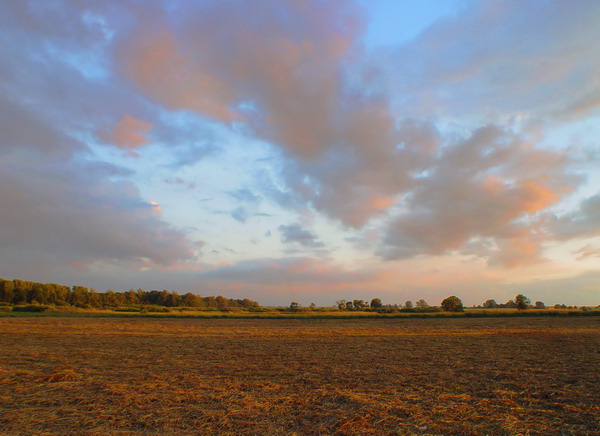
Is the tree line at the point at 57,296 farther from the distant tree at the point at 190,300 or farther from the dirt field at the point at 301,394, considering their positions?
the dirt field at the point at 301,394

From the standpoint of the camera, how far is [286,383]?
11.2m

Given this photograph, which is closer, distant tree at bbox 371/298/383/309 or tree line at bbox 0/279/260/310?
tree line at bbox 0/279/260/310

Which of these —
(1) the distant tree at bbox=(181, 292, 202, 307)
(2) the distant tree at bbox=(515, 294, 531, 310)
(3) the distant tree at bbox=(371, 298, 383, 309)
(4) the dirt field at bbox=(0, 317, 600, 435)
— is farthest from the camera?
(1) the distant tree at bbox=(181, 292, 202, 307)

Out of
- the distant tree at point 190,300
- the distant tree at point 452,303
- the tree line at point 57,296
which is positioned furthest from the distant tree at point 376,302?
the distant tree at point 190,300

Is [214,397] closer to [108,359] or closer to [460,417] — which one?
[460,417]

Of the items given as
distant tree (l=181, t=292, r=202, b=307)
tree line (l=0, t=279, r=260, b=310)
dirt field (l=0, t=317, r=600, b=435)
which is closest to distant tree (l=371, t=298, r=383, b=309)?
tree line (l=0, t=279, r=260, b=310)

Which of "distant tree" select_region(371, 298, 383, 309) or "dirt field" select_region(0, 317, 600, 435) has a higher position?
"dirt field" select_region(0, 317, 600, 435)

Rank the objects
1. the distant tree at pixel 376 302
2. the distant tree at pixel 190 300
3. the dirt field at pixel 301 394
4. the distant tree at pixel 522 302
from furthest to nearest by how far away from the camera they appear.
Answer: the distant tree at pixel 190 300
the distant tree at pixel 376 302
the distant tree at pixel 522 302
the dirt field at pixel 301 394

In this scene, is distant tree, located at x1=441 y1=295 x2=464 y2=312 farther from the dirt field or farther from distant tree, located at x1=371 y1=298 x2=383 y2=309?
the dirt field

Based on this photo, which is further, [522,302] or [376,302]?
[376,302]

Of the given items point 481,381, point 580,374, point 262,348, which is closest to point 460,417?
point 481,381

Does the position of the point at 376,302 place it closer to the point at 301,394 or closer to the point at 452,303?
the point at 452,303

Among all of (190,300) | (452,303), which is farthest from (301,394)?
(190,300)

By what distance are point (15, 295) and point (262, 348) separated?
6029 inches
